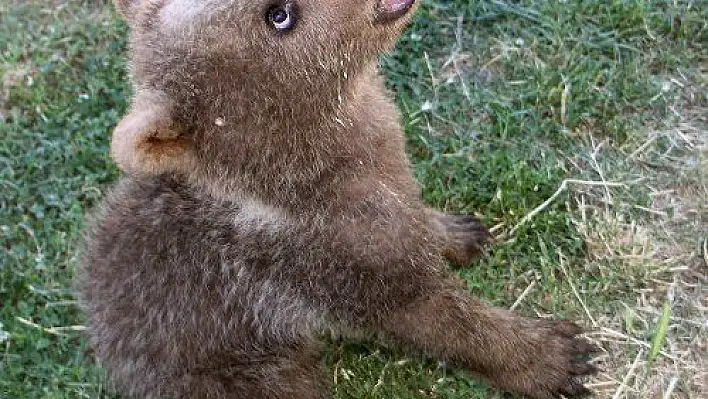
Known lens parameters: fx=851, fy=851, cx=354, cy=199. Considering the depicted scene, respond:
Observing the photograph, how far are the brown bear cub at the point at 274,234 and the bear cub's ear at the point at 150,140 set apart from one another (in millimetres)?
13

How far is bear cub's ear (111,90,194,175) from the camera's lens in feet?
8.76

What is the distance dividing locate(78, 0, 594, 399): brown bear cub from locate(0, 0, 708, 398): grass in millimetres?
311

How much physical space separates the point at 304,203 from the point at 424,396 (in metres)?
1.27

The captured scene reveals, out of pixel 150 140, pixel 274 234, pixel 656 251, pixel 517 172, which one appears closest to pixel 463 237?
pixel 517 172

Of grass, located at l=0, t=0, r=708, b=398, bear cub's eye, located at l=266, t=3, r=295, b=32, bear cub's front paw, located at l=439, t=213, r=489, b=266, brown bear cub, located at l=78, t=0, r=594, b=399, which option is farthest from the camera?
bear cub's front paw, located at l=439, t=213, r=489, b=266

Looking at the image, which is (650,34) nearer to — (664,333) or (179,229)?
(664,333)

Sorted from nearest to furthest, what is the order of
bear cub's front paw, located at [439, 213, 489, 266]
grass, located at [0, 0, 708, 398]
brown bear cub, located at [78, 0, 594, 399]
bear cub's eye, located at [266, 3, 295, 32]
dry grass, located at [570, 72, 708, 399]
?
bear cub's eye, located at [266, 3, 295, 32]
brown bear cub, located at [78, 0, 594, 399]
dry grass, located at [570, 72, 708, 399]
grass, located at [0, 0, 708, 398]
bear cub's front paw, located at [439, 213, 489, 266]

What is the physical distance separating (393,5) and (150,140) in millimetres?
952

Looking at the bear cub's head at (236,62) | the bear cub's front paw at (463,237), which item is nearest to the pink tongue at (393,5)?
the bear cub's head at (236,62)

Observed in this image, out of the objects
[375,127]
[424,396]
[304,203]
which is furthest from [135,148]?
[424,396]

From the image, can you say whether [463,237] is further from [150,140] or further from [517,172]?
[150,140]

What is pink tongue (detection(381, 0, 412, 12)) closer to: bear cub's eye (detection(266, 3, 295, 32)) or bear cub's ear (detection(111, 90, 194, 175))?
bear cub's eye (detection(266, 3, 295, 32))

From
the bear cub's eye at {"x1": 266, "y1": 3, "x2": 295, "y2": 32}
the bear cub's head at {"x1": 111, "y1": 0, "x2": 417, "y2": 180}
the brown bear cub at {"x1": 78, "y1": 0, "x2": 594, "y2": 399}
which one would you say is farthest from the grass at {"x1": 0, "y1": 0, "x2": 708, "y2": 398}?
the bear cub's eye at {"x1": 266, "y1": 3, "x2": 295, "y2": 32}

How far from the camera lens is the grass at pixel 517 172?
4113 mm
